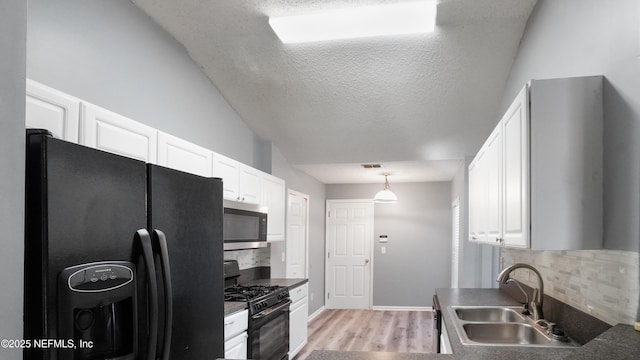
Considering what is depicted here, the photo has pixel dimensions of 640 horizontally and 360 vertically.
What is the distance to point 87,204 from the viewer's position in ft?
4.20

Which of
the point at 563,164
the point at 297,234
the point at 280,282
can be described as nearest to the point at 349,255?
the point at 297,234

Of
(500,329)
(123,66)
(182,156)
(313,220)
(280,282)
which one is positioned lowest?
(280,282)

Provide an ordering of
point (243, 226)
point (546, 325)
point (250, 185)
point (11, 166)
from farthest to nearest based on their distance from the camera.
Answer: point (250, 185) → point (243, 226) → point (546, 325) → point (11, 166)

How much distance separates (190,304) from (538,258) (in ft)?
7.72

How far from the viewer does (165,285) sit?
5.00 ft

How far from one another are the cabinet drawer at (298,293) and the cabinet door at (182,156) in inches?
67.3

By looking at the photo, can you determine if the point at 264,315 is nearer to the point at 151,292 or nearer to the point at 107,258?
the point at 151,292

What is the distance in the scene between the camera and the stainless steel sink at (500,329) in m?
2.38

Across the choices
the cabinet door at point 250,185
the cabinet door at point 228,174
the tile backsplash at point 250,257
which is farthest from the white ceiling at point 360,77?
the tile backsplash at point 250,257

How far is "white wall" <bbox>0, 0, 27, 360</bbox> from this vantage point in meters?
0.91

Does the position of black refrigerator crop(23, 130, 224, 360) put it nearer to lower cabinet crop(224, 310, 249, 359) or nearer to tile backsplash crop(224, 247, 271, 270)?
lower cabinet crop(224, 310, 249, 359)

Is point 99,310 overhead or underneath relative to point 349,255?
overhead

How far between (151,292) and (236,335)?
1922mm

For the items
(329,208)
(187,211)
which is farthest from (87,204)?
(329,208)
